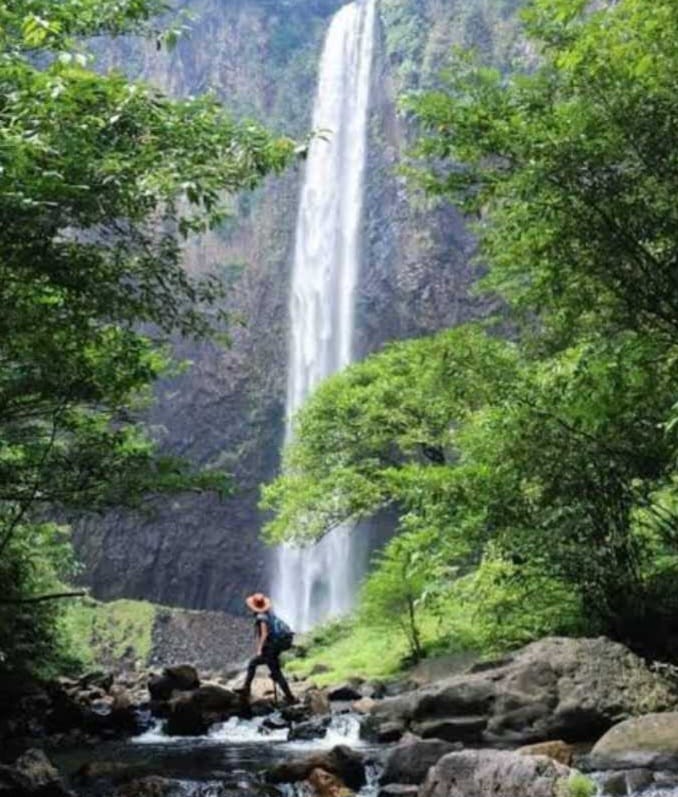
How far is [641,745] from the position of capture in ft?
24.8

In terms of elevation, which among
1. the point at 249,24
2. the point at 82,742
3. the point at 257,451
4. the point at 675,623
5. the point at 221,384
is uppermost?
the point at 249,24

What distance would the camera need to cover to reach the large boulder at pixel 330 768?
8.09 m

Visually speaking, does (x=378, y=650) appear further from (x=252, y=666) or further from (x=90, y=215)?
(x=90, y=215)

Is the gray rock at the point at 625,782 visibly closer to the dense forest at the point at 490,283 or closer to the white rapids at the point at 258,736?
the dense forest at the point at 490,283

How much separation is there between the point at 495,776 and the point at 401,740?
3.90m

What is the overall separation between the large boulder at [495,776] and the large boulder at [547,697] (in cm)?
258

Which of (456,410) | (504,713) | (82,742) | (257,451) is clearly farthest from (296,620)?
(504,713)

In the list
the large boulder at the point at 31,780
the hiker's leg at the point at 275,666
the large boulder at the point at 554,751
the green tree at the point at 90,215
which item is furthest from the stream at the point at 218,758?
the green tree at the point at 90,215

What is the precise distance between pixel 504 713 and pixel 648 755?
224cm

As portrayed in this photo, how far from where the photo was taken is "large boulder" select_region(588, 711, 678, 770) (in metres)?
7.20

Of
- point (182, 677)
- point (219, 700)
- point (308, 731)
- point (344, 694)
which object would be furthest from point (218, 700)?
point (308, 731)

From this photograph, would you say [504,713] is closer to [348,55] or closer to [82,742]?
[82,742]

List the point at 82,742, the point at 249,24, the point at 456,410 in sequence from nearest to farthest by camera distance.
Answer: the point at 82,742, the point at 456,410, the point at 249,24

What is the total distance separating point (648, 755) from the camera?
23.9 ft
